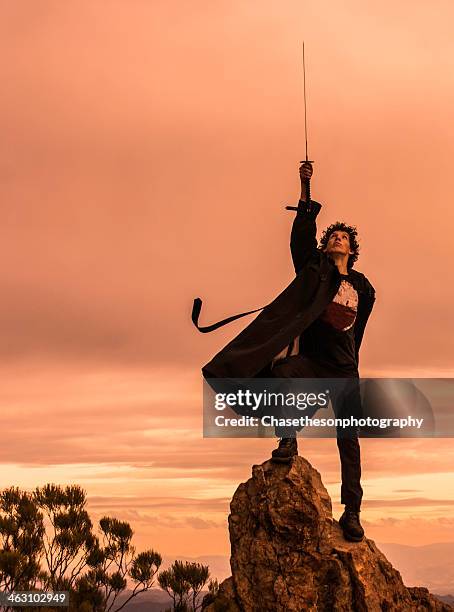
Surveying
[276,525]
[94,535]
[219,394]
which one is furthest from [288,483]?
[94,535]

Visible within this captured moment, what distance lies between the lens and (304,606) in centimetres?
1138

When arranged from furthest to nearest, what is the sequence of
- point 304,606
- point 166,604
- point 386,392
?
point 166,604
point 386,392
point 304,606

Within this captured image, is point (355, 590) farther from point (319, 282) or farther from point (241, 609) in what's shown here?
point (319, 282)

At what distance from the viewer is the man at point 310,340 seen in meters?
11.6

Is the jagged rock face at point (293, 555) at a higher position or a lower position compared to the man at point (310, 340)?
lower

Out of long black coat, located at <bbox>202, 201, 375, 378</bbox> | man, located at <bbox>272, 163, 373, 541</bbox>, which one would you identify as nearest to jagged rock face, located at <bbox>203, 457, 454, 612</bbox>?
man, located at <bbox>272, 163, 373, 541</bbox>

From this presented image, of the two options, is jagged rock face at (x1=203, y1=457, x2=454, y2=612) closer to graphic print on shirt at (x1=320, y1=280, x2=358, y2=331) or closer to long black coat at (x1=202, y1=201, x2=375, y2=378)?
long black coat at (x1=202, y1=201, x2=375, y2=378)

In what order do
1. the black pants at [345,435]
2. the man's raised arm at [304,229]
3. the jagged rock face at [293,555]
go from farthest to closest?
1. the man's raised arm at [304,229]
2. the black pants at [345,435]
3. the jagged rock face at [293,555]

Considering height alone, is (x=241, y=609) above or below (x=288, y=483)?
below

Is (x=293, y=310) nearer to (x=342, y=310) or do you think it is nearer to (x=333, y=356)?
(x=342, y=310)

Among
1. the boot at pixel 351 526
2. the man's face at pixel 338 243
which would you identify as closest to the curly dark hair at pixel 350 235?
the man's face at pixel 338 243

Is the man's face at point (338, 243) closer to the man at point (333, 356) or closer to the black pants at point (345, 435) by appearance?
the man at point (333, 356)

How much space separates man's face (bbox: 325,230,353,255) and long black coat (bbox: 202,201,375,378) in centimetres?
11

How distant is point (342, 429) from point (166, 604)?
3.45 m
